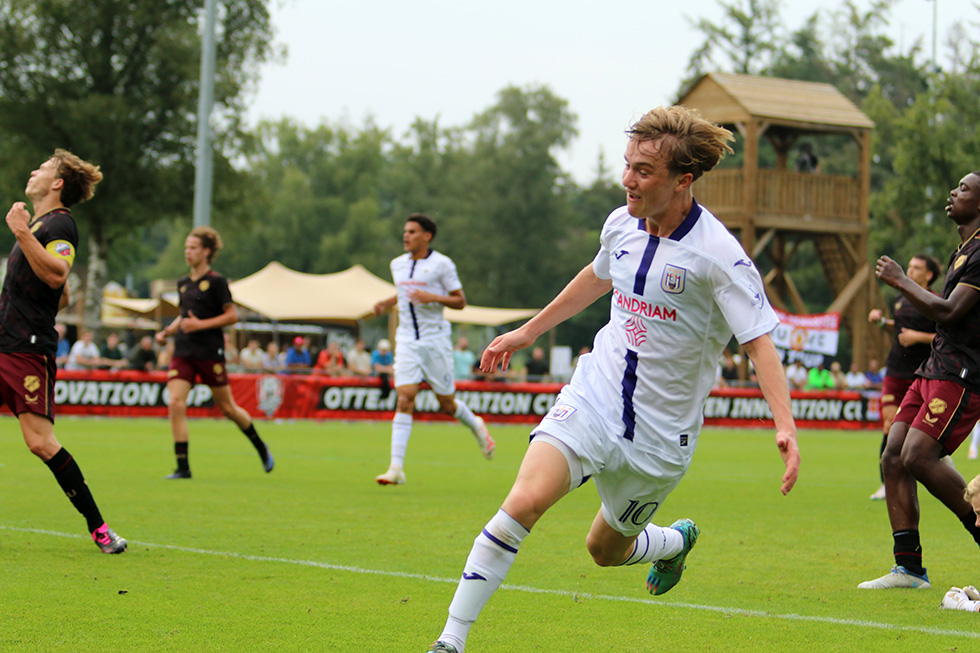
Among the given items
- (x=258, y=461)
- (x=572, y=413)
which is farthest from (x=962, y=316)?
(x=258, y=461)

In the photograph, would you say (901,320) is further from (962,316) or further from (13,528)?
(13,528)

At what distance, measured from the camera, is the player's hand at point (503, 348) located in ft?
16.1

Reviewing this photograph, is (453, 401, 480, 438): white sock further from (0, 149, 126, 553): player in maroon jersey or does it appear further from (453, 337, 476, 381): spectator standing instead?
(453, 337, 476, 381): spectator standing

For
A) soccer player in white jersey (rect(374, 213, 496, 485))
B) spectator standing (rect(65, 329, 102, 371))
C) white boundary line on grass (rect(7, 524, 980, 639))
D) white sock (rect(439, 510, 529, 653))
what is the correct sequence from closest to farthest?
white sock (rect(439, 510, 529, 653)), white boundary line on grass (rect(7, 524, 980, 639)), soccer player in white jersey (rect(374, 213, 496, 485)), spectator standing (rect(65, 329, 102, 371))

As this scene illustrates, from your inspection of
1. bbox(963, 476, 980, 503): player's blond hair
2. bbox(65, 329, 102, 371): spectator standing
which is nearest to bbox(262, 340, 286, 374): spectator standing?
bbox(65, 329, 102, 371): spectator standing

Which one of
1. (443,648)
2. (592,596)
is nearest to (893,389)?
(592,596)

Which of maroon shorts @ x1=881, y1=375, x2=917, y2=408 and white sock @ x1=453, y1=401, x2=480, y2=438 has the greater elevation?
maroon shorts @ x1=881, y1=375, x2=917, y2=408

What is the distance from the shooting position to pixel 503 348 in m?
4.96

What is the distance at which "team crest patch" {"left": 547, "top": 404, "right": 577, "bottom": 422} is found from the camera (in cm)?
454

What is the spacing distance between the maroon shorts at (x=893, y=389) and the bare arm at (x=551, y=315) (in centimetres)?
680

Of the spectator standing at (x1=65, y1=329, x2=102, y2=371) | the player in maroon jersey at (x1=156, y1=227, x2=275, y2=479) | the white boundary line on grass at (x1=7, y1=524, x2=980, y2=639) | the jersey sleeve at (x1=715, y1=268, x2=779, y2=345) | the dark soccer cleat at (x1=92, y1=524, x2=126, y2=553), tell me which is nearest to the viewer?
the jersey sleeve at (x1=715, y1=268, x2=779, y2=345)

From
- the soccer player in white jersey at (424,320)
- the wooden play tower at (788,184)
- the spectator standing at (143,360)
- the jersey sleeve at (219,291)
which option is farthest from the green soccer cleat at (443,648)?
the wooden play tower at (788,184)

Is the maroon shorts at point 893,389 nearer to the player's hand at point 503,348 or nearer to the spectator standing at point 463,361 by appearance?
the player's hand at point 503,348

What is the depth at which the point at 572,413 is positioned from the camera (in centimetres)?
455
